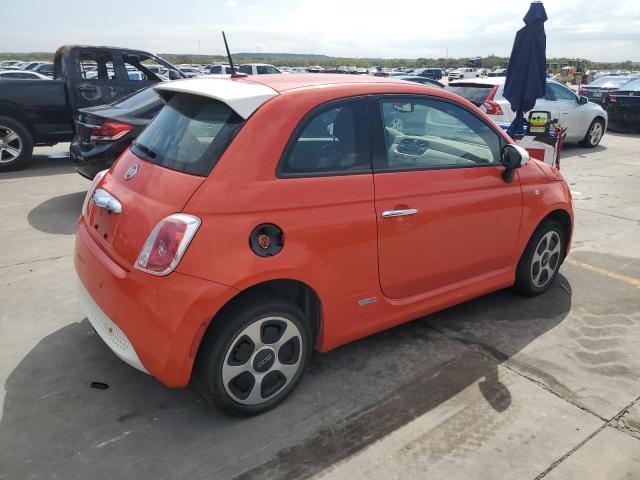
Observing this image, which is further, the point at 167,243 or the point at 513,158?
the point at 513,158

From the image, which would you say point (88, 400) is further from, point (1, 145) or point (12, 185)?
point (1, 145)

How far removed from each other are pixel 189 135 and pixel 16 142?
6831 mm

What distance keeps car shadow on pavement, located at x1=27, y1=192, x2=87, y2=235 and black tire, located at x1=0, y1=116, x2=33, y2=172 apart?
6.39 feet

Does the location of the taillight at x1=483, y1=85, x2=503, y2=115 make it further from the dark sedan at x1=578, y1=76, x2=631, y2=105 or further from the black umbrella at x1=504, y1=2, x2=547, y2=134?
the dark sedan at x1=578, y1=76, x2=631, y2=105

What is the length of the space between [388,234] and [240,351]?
1.05 meters

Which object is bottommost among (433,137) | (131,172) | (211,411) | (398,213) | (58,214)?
(58,214)

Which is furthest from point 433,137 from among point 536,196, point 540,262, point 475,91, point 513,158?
point 475,91

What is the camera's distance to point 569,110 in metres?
11.3

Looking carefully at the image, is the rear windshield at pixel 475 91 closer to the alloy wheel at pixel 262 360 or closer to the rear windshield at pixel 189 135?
the rear windshield at pixel 189 135

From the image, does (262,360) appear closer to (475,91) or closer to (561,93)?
(475,91)

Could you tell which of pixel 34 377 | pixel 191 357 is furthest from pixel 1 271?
pixel 191 357

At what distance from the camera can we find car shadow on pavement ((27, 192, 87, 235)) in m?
5.68

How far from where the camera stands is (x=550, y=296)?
4375 mm

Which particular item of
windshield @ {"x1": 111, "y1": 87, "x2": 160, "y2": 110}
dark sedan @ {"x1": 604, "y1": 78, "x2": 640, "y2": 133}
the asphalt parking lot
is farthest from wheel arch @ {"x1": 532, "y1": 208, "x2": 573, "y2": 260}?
dark sedan @ {"x1": 604, "y1": 78, "x2": 640, "y2": 133}
